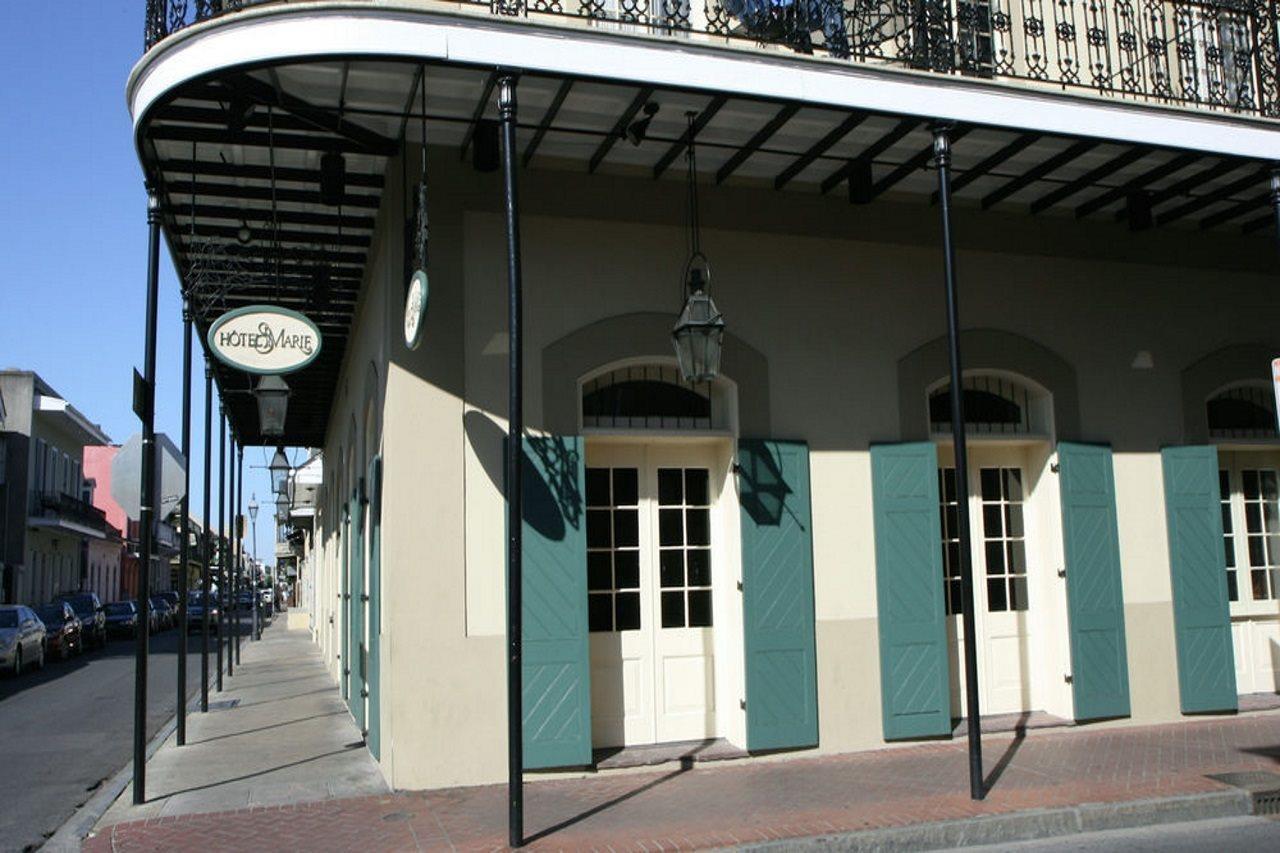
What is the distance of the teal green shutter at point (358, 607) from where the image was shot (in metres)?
10.5

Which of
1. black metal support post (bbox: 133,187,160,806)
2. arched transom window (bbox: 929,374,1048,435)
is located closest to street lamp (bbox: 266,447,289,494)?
black metal support post (bbox: 133,187,160,806)

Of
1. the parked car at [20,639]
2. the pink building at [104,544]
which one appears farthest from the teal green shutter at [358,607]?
the pink building at [104,544]

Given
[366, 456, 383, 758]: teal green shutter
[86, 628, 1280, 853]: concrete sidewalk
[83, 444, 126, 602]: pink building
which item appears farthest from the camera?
[83, 444, 126, 602]: pink building

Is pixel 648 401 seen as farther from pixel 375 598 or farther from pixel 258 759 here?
pixel 258 759

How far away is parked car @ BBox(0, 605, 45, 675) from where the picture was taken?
19188 mm

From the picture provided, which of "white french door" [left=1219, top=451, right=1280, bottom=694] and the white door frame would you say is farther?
"white french door" [left=1219, top=451, right=1280, bottom=694]

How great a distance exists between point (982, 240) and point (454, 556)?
5633mm

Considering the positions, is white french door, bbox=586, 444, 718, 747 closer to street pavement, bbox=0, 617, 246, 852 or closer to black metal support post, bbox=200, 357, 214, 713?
street pavement, bbox=0, 617, 246, 852

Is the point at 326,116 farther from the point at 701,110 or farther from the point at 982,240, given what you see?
the point at 982,240

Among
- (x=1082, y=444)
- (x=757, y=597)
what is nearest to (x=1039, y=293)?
(x=1082, y=444)

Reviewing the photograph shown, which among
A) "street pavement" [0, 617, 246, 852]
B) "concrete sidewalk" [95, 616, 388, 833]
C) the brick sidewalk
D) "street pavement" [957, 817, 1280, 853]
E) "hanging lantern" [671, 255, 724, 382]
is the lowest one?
"street pavement" [0, 617, 246, 852]

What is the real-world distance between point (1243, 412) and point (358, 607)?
30.3 ft

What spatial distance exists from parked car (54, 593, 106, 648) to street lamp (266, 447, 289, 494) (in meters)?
7.51

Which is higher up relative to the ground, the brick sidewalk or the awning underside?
the awning underside
